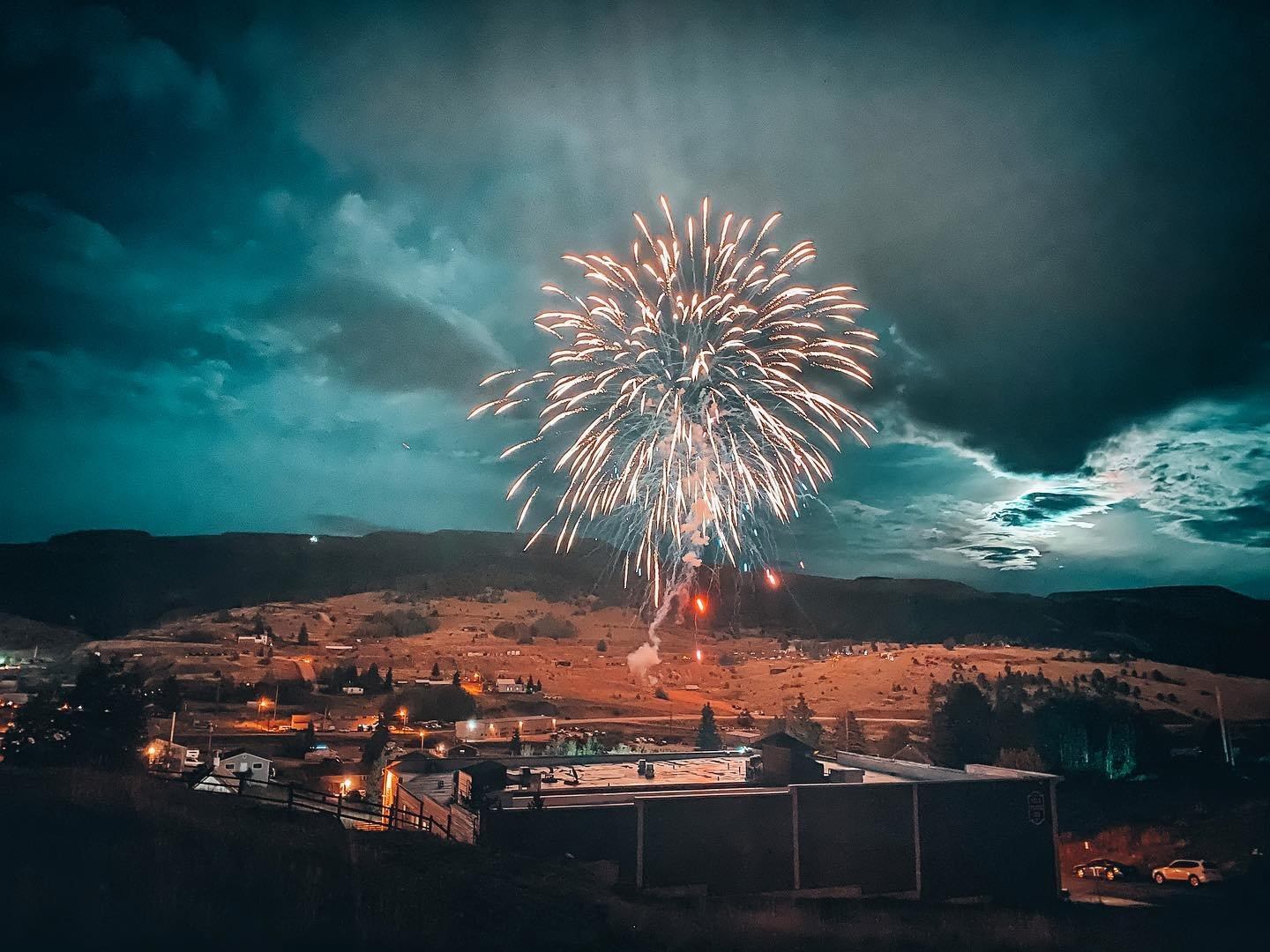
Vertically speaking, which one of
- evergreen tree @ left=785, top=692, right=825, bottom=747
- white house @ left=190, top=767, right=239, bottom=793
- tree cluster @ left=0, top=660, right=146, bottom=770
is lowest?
evergreen tree @ left=785, top=692, right=825, bottom=747

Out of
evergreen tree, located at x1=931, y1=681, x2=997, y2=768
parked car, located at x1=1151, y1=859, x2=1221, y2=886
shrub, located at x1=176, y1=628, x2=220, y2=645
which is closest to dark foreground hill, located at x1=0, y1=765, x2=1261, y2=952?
parked car, located at x1=1151, y1=859, x2=1221, y2=886

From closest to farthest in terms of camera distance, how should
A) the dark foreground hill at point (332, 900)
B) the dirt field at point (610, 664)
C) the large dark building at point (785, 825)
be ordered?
the dark foreground hill at point (332, 900) < the large dark building at point (785, 825) < the dirt field at point (610, 664)

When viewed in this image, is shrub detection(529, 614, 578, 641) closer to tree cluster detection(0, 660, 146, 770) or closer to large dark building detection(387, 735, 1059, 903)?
tree cluster detection(0, 660, 146, 770)

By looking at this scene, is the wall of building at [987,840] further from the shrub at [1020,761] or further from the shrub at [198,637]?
the shrub at [198,637]

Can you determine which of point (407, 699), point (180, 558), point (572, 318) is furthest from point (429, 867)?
point (180, 558)

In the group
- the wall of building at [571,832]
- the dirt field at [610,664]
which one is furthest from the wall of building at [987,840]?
the dirt field at [610,664]

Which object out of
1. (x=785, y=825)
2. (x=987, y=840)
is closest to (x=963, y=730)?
(x=987, y=840)
